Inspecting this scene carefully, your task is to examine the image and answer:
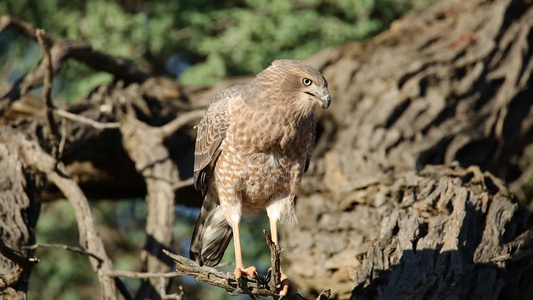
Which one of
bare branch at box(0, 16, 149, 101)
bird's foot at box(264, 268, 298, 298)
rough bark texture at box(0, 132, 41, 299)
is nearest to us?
bird's foot at box(264, 268, 298, 298)

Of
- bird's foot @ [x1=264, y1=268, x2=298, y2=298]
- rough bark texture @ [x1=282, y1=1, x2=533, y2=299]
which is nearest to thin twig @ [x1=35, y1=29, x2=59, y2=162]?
bird's foot @ [x1=264, y1=268, x2=298, y2=298]

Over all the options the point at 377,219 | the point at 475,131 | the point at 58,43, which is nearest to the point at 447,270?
the point at 377,219

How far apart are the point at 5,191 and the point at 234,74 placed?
4.42 m

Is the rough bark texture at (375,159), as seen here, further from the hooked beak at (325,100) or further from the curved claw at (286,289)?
the hooked beak at (325,100)

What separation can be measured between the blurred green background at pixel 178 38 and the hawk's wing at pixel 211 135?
3.41 m

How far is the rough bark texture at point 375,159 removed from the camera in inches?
198

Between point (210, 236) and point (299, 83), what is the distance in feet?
5.11

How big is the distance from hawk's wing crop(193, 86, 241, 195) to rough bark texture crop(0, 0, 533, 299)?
108cm

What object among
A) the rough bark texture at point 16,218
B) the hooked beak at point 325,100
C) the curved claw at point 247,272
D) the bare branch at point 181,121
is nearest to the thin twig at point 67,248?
the rough bark texture at point 16,218

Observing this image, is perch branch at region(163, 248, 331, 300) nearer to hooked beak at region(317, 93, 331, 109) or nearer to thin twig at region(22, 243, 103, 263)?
thin twig at region(22, 243, 103, 263)

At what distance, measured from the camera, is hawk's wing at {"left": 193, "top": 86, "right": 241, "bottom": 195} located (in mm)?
5031

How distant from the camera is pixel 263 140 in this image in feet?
15.6

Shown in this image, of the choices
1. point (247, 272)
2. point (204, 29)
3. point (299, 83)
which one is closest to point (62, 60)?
point (204, 29)

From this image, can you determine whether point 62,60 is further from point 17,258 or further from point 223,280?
point 223,280
